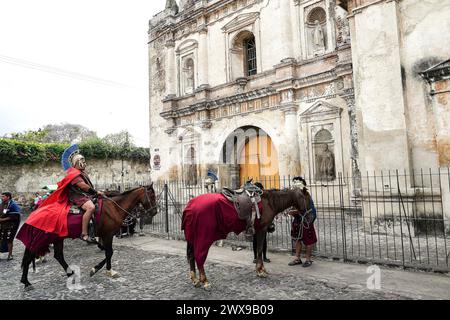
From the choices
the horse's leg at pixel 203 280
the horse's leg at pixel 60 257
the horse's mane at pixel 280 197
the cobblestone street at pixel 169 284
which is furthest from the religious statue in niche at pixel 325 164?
the horse's leg at pixel 60 257

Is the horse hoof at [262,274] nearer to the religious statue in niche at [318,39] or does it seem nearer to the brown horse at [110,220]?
the brown horse at [110,220]

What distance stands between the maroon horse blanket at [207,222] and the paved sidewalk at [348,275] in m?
1.27

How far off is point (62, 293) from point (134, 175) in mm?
19661

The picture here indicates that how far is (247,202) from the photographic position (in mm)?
→ 5188

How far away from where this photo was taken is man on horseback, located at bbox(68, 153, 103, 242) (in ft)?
17.4

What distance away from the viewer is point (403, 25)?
8352 mm

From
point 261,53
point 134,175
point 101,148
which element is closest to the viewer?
point 261,53

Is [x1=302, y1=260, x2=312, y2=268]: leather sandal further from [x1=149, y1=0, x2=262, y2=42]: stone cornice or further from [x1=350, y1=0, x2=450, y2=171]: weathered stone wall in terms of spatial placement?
[x1=149, y1=0, x2=262, y2=42]: stone cornice

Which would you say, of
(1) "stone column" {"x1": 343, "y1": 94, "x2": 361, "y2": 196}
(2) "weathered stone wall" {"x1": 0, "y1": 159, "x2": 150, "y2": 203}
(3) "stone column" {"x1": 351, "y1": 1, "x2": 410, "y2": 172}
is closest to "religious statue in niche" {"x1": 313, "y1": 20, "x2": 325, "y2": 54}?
(1) "stone column" {"x1": 343, "y1": 94, "x2": 361, "y2": 196}

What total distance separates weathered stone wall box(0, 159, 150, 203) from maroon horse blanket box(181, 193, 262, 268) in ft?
47.2

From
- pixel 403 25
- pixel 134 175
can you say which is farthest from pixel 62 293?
pixel 134 175
